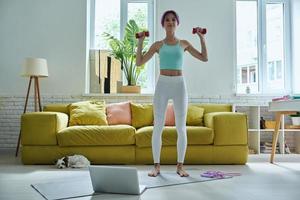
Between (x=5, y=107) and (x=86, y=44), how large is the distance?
1474 mm

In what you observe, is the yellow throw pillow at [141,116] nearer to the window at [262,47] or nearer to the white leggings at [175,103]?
the white leggings at [175,103]

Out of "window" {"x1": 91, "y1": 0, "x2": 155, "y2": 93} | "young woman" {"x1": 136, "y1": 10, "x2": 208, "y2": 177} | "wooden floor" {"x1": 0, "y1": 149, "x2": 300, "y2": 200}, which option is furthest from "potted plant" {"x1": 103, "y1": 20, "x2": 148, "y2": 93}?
"young woman" {"x1": 136, "y1": 10, "x2": 208, "y2": 177}

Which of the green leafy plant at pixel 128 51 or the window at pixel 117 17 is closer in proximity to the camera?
the green leafy plant at pixel 128 51

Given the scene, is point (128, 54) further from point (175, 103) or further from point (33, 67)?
point (175, 103)

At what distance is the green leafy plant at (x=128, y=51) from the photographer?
488 centimetres

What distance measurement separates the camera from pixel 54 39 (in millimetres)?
4879

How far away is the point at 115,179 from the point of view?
87.1 inches

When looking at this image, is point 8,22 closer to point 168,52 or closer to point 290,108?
point 168,52

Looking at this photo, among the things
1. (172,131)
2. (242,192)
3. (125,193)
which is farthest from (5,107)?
(242,192)

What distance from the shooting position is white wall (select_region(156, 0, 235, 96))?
4887 millimetres

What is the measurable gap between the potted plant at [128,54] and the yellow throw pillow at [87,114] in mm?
735

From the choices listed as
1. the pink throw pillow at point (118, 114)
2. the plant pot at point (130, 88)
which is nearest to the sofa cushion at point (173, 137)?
the pink throw pillow at point (118, 114)

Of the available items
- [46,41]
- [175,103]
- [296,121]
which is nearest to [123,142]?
[175,103]

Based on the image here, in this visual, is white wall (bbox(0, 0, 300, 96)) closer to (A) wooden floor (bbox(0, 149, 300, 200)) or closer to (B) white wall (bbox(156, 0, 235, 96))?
(B) white wall (bbox(156, 0, 235, 96))
